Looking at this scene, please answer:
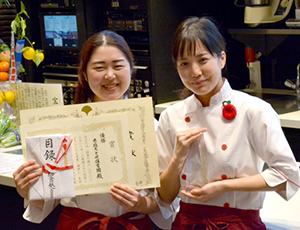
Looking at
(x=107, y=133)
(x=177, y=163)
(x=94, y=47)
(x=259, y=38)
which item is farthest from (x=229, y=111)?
(x=259, y=38)

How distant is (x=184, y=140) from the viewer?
1409 millimetres

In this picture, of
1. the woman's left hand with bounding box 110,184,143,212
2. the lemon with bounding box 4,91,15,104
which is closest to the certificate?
the woman's left hand with bounding box 110,184,143,212

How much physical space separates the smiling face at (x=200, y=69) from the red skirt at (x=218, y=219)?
0.33 meters

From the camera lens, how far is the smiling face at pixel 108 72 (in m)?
1.61

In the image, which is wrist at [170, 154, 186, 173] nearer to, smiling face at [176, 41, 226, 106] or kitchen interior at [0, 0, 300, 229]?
smiling face at [176, 41, 226, 106]

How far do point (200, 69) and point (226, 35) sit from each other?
102 inches

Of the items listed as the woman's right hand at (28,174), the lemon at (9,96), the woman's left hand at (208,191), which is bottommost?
the woman's left hand at (208,191)

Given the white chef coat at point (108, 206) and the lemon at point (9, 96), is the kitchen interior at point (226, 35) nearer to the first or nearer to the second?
the lemon at point (9, 96)

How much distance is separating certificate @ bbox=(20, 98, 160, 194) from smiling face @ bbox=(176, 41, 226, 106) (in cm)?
15

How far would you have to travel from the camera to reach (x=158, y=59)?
12.0ft

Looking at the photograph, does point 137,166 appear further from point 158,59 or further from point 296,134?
point 158,59

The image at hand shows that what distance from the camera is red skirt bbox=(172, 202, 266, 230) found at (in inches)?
55.7

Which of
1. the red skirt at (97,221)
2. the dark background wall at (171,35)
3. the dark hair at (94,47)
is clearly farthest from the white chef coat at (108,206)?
the dark background wall at (171,35)

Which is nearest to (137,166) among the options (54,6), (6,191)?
(6,191)
